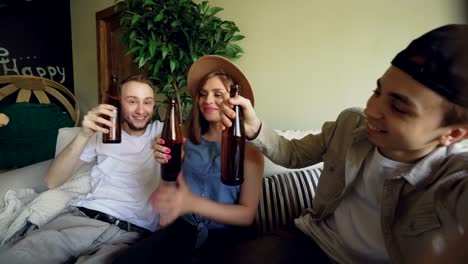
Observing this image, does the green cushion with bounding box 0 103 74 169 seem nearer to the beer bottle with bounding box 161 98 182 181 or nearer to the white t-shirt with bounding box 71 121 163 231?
the white t-shirt with bounding box 71 121 163 231

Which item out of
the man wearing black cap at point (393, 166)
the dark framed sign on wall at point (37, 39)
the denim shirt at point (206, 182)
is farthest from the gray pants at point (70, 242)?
the dark framed sign on wall at point (37, 39)

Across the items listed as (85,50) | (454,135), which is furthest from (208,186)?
(85,50)

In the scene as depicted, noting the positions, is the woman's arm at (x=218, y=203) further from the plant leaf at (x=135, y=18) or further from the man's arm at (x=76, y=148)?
the plant leaf at (x=135, y=18)

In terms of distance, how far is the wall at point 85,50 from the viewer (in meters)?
3.15

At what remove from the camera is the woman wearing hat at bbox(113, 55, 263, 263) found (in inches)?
35.4

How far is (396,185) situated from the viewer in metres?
0.66

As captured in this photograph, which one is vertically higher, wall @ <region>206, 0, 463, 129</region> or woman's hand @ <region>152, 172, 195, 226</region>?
wall @ <region>206, 0, 463, 129</region>

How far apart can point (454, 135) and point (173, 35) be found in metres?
1.58

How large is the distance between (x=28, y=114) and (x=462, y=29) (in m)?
2.73

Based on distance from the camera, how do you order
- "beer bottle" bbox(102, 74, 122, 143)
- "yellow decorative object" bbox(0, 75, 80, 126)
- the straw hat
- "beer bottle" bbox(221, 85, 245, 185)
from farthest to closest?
"yellow decorative object" bbox(0, 75, 80, 126)
"beer bottle" bbox(102, 74, 122, 143)
the straw hat
"beer bottle" bbox(221, 85, 245, 185)

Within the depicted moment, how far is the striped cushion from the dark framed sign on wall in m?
3.09

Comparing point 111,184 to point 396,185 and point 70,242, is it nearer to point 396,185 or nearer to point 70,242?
point 70,242

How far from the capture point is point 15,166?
2.21m

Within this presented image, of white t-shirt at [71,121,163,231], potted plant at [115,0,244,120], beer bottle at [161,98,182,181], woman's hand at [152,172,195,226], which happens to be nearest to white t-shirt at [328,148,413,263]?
woman's hand at [152,172,195,226]
